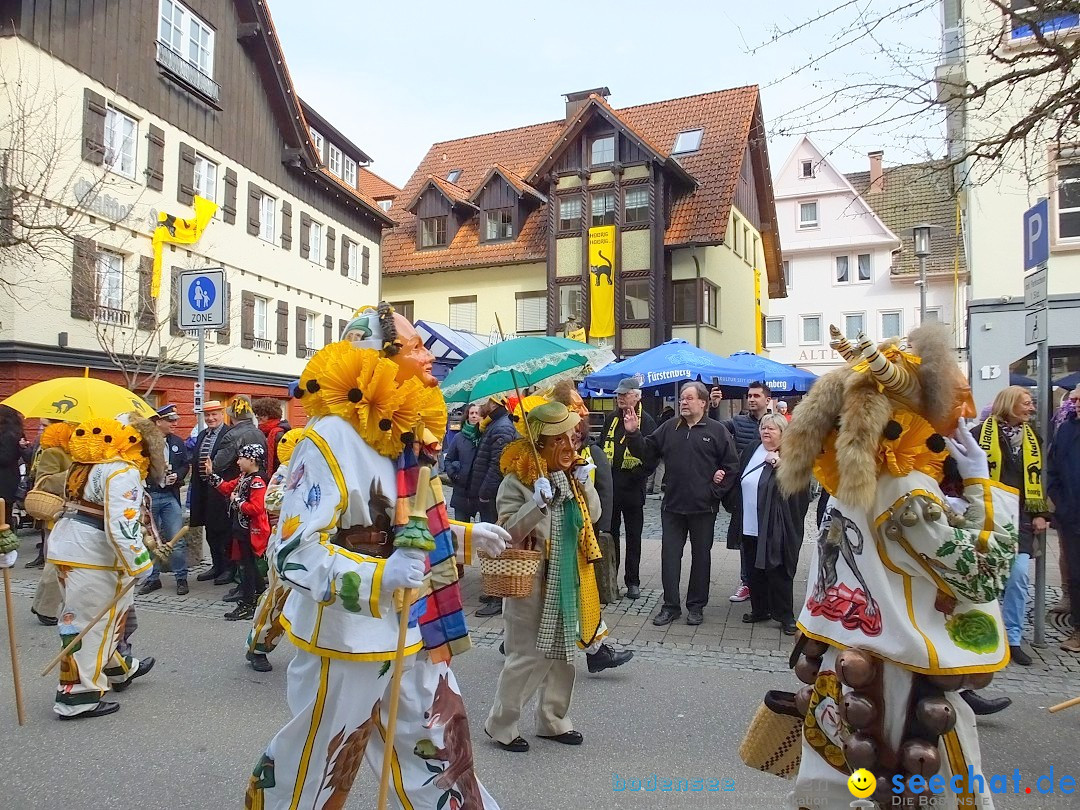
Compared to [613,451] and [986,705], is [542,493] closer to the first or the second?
[986,705]

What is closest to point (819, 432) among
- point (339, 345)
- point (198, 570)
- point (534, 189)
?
point (339, 345)

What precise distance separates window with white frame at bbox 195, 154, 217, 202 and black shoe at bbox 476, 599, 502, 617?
52.3 feet

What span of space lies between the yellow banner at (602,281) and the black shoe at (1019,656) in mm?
18844

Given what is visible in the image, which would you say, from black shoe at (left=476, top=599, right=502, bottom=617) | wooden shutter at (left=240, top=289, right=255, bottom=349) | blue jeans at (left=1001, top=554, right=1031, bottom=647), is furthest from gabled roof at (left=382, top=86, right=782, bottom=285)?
blue jeans at (left=1001, top=554, right=1031, bottom=647)

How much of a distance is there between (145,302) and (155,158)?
342cm

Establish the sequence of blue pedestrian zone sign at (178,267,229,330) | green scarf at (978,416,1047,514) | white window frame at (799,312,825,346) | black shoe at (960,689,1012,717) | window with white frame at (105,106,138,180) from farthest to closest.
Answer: white window frame at (799,312,825,346) → window with white frame at (105,106,138,180) → blue pedestrian zone sign at (178,267,229,330) → green scarf at (978,416,1047,514) → black shoe at (960,689,1012,717)

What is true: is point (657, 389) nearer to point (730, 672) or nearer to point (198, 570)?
point (198, 570)

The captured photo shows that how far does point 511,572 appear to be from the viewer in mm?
3430

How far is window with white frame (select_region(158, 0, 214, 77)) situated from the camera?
18.2 meters

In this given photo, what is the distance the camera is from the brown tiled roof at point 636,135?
23.7 metres

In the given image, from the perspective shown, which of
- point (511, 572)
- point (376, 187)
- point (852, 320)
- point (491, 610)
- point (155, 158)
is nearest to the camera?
point (511, 572)

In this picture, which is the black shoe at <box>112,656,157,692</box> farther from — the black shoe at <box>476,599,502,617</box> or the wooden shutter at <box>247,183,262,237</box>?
the wooden shutter at <box>247,183,262,237</box>

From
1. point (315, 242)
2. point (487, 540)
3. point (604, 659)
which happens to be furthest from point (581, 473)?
point (315, 242)

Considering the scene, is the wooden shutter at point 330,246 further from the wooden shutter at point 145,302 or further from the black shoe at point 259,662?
the black shoe at point 259,662
